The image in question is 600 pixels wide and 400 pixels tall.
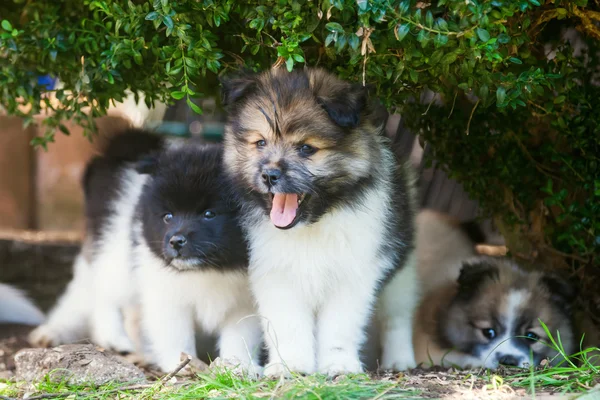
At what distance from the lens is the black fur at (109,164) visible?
491 cm

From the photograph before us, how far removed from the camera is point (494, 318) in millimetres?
Answer: 4488

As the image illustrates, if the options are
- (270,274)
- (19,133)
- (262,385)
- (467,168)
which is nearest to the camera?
(262,385)

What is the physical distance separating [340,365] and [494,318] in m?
1.33

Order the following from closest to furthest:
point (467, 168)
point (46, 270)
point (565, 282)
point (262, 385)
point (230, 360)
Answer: point (262, 385), point (230, 360), point (565, 282), point (467, 168), point (46, 270)

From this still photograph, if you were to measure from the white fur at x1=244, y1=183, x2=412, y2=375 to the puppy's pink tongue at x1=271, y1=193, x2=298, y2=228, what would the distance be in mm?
133

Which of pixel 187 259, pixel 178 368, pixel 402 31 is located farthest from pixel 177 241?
pixel 402 31

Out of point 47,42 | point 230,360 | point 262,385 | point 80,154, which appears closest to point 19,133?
point 80,154

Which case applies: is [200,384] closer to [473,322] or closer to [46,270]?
[473,322]

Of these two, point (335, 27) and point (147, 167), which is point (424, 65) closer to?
point (335, 27)

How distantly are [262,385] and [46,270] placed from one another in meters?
4.40

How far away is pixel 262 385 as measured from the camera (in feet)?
10.7

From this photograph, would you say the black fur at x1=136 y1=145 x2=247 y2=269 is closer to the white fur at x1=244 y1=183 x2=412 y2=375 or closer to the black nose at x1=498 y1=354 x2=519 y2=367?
the white fur at x1=244 y1=183 x2=412 y2=375

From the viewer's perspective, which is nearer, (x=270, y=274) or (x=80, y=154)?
(x=270, y=274)

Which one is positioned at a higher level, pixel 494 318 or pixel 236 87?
pixel 236 87
